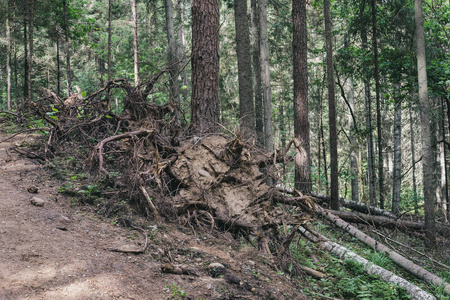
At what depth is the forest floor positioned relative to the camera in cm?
314

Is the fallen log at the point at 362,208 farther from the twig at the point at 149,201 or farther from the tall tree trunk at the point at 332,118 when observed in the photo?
the twig at the point at 149,201

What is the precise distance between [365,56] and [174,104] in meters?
10.9

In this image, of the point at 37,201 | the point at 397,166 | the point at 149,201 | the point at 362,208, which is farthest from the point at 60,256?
the point at 397,166

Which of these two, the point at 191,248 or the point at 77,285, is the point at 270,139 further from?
the point at 77,285

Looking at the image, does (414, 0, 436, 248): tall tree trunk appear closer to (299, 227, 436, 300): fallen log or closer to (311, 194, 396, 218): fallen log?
(311, 194, 396, 218): fallen log

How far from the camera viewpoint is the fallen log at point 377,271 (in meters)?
5.37

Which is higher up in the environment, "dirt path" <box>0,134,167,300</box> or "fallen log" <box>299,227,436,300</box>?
"dirt path" <box>0,134,167,300</box>

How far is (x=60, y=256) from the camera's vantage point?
3.53m

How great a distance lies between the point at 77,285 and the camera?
122 inches

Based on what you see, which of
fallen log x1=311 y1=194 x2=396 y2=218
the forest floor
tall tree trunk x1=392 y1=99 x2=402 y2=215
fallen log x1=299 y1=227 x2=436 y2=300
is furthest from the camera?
tall tree trunk x1=392 y1=99 x2=402 y2=215

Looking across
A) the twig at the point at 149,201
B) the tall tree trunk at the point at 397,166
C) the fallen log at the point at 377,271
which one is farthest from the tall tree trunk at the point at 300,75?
the tall tree trunk at the point at 397,166

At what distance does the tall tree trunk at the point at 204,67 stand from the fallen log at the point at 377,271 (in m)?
3.27

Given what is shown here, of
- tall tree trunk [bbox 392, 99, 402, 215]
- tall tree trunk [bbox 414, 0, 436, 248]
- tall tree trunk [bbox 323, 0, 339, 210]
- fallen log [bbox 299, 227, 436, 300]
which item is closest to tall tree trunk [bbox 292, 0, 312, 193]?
tall tree trunk [bbox 323, 0, 339, 210]

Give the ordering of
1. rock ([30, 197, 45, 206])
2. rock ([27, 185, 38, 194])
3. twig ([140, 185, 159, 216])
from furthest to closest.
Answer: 1. twig ([140, 185, 159, 216])
2. rock ([27, 185, 38, 194])
3. rock ([30, 197, 45, 206])
